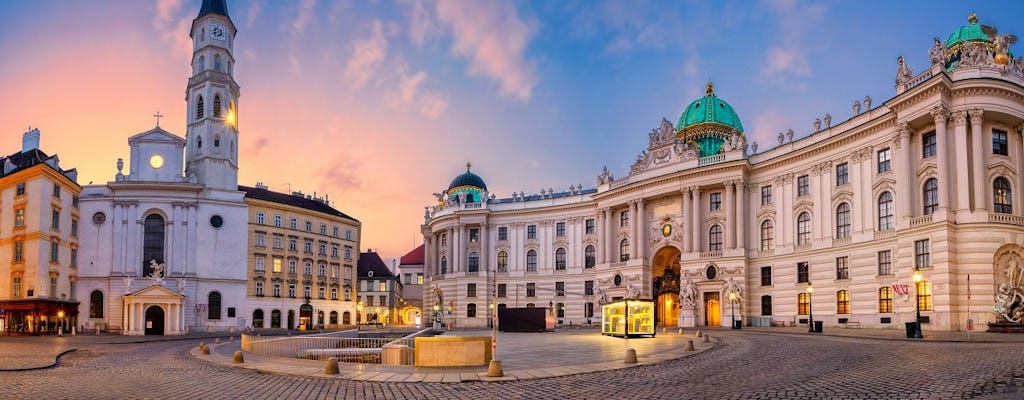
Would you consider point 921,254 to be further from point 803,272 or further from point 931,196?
point 803,272

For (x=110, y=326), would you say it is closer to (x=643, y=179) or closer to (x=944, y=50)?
(x=643, y=179)

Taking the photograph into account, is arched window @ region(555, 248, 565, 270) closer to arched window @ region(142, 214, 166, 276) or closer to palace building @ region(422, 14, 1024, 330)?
palace building @ region(422, 14, 1024, 330)

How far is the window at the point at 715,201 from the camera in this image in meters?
65.9

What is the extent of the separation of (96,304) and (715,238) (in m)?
60.1

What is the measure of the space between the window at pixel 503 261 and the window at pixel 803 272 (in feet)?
123

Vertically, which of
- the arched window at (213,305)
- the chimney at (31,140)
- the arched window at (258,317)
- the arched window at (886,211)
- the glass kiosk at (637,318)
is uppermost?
the chimney at (31,140)

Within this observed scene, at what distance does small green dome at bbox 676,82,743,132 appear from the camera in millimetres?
76750

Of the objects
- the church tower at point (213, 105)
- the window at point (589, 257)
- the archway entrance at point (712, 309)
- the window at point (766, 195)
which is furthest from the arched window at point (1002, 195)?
the church tower at point (213, 105)

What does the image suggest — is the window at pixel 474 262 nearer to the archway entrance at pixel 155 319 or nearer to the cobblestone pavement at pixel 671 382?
the archway entrance at pixel 155 319

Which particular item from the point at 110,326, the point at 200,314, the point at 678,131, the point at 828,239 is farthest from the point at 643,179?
the point at 110,326

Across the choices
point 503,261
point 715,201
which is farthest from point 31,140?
point 715,201

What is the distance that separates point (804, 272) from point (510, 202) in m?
38.8

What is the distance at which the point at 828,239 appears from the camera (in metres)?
55.1

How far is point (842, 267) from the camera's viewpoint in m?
53.7
